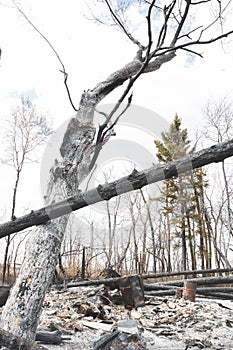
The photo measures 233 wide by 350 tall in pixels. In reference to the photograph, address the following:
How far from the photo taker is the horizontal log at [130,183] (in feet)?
5.90

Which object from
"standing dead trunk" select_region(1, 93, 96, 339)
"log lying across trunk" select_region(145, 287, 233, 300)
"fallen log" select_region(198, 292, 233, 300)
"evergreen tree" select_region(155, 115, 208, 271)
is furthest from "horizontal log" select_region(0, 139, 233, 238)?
"evergreen tree" select_region(155, 115, 208, 271)

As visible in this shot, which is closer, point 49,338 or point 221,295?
point 49,338

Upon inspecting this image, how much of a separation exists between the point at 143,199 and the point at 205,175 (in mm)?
4054

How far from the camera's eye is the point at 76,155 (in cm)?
344

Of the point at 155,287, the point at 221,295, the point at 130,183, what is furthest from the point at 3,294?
the point at 221,295

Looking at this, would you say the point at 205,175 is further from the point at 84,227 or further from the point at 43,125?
the point at 43,125

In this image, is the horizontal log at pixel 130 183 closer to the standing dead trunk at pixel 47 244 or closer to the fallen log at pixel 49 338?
the standing dead trunk at pixel 47 244

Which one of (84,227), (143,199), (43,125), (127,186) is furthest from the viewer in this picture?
(84,227)

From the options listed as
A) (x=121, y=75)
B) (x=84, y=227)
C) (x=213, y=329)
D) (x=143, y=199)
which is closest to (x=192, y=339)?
(x=213, y=329)

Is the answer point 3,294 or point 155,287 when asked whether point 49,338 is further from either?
point 155,287

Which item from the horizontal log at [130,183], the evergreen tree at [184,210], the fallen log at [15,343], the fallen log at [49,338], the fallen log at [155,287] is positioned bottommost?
the fallen log at [49,338]

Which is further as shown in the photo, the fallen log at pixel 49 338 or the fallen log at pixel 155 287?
the fallen log at pixel 155 287

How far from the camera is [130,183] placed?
193 cm

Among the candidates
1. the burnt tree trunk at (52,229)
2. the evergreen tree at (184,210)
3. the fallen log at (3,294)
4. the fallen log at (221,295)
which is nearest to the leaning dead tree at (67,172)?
the burnt tree trunk at (52,229)
